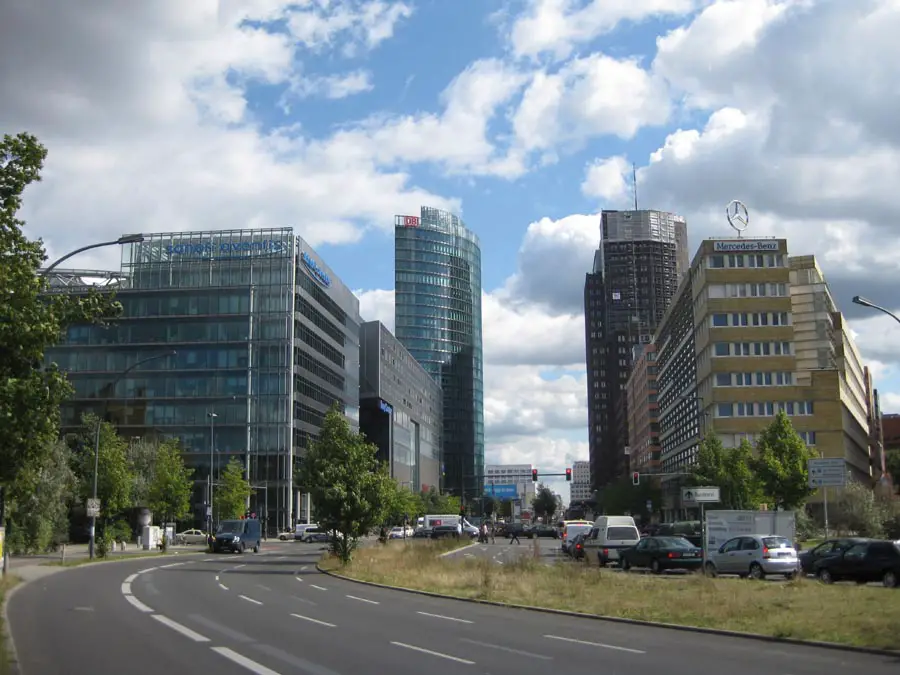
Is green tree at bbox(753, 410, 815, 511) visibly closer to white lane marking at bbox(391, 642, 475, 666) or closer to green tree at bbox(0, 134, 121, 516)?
white lane marking at bbox(391, 642, 475, 666)

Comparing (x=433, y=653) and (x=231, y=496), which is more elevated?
(x=231, y=496)

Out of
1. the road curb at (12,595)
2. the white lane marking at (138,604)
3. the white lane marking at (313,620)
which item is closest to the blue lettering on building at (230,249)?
the road curb at (12,595)

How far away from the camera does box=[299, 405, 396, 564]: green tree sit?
1513 inches

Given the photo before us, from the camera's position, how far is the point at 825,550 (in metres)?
30.8

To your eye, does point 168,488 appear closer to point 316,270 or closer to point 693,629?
point 316,270

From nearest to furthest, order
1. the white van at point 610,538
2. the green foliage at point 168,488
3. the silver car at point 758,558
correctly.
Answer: the silver car at point 758,558 → the white van at point 610,538 → the green foliage at point 168,488

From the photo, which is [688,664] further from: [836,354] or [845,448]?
[836,354]

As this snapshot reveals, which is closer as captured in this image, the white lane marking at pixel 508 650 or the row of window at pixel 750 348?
the white lane marking at pixel 508 650

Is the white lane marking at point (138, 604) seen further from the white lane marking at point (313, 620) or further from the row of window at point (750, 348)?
the row of window at point (750, 348)

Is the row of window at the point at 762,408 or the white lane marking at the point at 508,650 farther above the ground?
the row of window at the point at 762,408

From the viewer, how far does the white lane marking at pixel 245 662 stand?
12.2 metres

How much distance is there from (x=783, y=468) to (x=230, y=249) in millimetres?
62082

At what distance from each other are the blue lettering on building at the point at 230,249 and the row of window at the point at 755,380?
47.5m

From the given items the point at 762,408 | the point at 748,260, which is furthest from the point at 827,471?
the point at 748,260
